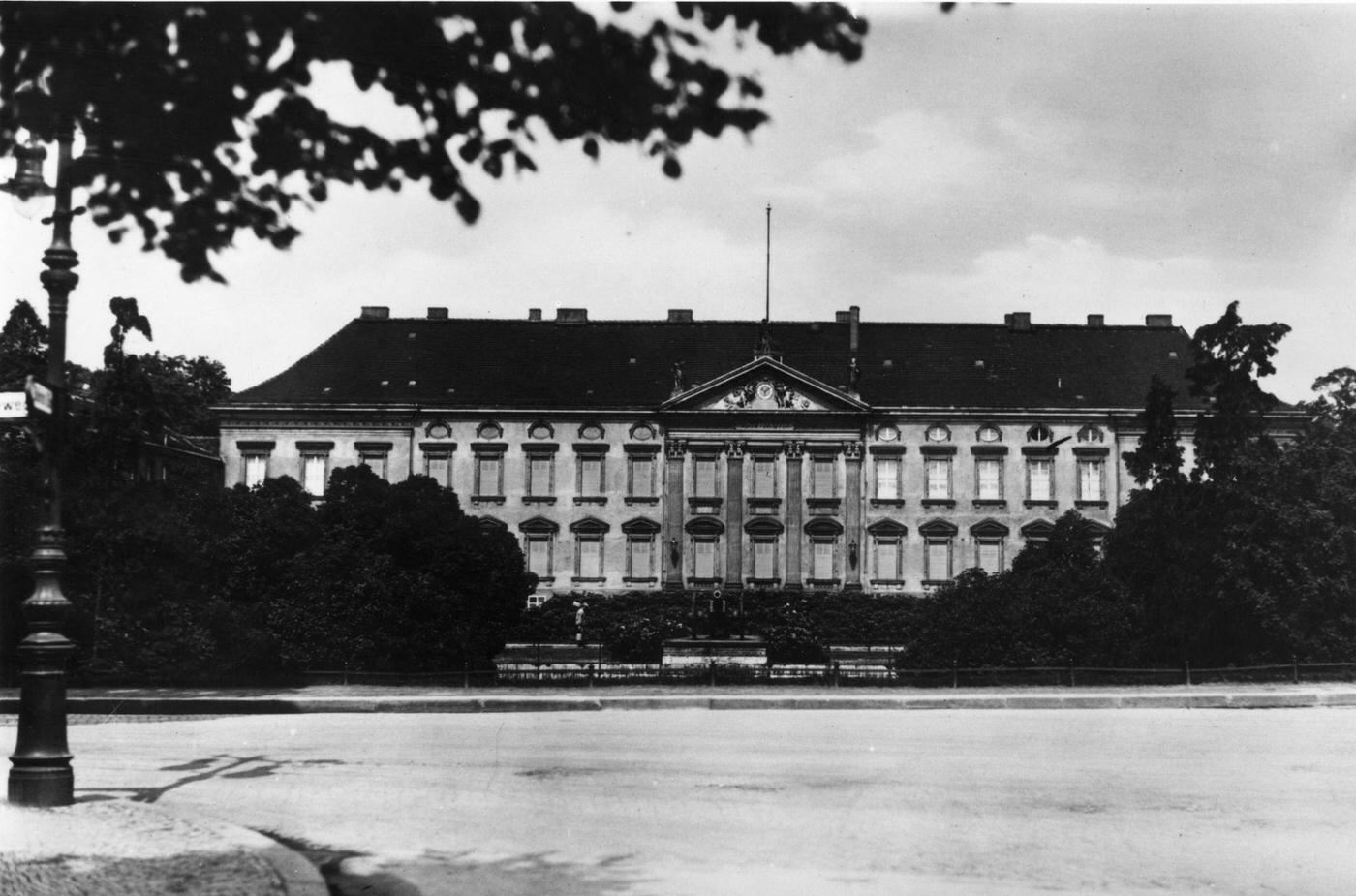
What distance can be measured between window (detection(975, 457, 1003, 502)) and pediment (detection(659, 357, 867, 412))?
5.98 metres

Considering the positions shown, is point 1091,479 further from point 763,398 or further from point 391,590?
point 391,590

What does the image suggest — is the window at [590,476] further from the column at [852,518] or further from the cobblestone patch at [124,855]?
the cobblestone patch at [124,855]

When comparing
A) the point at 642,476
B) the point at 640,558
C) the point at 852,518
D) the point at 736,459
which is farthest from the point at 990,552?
the point at 642,476

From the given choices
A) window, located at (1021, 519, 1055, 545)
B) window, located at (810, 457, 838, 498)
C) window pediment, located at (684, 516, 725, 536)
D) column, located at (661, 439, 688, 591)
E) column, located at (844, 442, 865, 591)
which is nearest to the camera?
window, located at (1021, 519, 1055, 545)

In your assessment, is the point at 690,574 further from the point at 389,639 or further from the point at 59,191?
the point at 59,191

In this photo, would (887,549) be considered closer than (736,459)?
Yes

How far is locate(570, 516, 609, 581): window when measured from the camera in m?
59.2

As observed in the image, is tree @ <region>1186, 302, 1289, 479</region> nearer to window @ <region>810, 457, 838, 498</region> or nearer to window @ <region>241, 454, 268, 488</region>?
window @ <region>810, 457, 838, 498</region>

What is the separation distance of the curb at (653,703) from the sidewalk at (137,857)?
9898 mm

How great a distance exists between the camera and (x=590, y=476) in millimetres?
59938

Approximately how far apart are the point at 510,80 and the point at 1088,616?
2053 centimetres

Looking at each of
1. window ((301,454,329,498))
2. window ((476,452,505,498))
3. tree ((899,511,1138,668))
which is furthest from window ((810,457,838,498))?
tree ((899,511,1138,668))

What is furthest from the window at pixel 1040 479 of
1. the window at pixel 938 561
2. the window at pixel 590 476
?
the window at pixel 590 476

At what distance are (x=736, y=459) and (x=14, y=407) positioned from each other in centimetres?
5071
